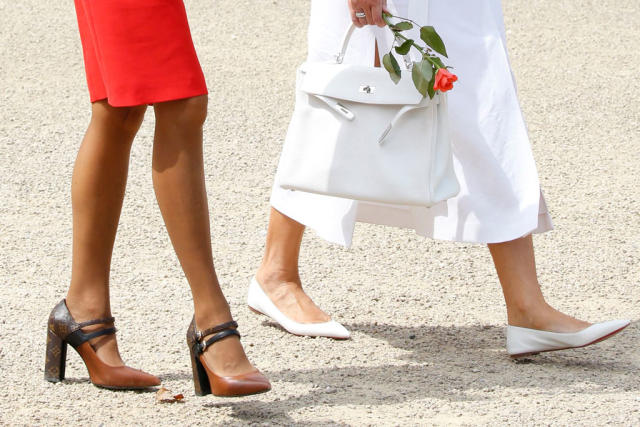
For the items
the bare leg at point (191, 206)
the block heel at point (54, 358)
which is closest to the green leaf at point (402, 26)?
the bare leg at point (191, 206)

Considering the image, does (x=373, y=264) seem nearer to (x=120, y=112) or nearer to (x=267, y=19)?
(x=120, y=112)

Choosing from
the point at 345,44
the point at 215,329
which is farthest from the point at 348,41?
the point at 215,329

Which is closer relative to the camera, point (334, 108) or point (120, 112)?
point (120, 112)

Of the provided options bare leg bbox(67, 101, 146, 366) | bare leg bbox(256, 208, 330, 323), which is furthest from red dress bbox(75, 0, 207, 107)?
bare leg bbox(256, 208, 330, 323)

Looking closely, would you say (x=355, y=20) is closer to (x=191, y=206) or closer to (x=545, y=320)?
(x=191, y=206)

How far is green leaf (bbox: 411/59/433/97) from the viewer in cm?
295

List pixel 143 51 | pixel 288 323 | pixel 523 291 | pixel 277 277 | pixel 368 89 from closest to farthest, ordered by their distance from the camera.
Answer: pixel 143 51 → pixel 368 89 → pixel 523 291 → pixel 288 323 → pixel 277 277

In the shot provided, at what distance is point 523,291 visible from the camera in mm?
3445

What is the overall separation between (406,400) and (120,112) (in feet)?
3.65

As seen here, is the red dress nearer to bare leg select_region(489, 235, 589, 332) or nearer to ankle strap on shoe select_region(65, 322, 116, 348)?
ankle strap on shoe select_region(65, 322, 116, 348)

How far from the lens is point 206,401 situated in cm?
301

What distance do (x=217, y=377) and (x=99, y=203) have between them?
22.9 inches

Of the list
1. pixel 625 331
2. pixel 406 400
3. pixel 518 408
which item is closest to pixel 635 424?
pixel 518 408

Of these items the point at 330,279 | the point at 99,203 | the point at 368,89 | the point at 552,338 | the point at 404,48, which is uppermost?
the point at 404,48
